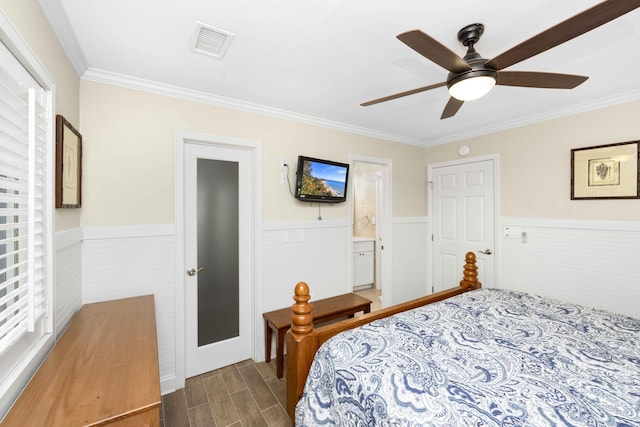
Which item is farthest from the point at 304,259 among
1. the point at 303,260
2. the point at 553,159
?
the point at 553,159

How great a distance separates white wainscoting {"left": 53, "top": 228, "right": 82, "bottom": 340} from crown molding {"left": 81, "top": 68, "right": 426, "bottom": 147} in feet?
3.58

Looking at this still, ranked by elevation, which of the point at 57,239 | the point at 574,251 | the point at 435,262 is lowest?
the point at 435,262

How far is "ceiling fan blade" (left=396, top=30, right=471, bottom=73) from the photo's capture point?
3.60ft

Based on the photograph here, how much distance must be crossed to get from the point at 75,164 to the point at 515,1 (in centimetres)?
261

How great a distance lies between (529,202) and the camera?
291 centimetres

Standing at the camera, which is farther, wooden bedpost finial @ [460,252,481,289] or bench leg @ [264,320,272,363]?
bench leg @ [264,320,272,363]

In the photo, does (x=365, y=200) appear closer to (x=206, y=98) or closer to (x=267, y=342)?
(x=267, y=342)

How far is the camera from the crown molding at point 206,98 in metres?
1.93

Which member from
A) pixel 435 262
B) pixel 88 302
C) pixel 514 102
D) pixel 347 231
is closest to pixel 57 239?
pixel 88 302

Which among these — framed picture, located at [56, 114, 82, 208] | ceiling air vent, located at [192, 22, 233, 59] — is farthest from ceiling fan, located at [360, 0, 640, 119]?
framed picture, located at [56, 114, 82, 208]

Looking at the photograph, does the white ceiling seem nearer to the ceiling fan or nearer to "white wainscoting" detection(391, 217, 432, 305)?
the ceiling fan

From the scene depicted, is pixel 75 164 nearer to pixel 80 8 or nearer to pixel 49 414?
pixel 80 8

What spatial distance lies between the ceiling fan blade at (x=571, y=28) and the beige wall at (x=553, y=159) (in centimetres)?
197

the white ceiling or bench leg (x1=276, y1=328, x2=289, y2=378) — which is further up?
the white ceiling
